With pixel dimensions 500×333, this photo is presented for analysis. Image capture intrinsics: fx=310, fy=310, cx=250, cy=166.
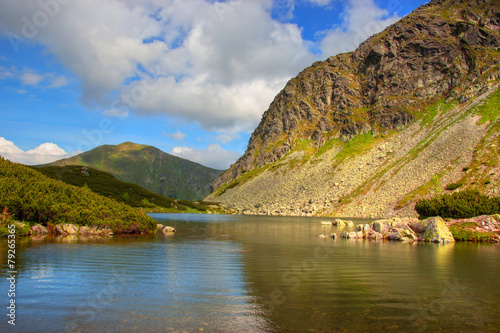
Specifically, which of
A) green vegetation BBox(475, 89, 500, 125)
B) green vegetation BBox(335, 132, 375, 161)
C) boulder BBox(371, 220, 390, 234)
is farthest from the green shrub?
green vegetation BBox(335, 132, 375, 161)

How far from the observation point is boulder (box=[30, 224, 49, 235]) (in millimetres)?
37312

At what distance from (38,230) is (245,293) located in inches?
1335

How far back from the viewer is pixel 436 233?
42750 mm

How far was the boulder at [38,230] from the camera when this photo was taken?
3731 centimetres

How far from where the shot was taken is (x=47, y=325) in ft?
35.0

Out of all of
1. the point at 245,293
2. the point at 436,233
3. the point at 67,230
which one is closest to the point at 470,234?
the point at 436,233

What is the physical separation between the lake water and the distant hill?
136m

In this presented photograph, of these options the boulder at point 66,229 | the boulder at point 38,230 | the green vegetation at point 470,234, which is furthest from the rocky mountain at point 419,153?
the boulder at point 38,230

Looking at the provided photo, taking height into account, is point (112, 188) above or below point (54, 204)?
above

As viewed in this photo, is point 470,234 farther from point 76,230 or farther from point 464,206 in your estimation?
point 76,230

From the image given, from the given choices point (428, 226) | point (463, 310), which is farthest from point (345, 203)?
point (463, 310)

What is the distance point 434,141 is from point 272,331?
152 m

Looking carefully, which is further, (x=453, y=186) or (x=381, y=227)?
(x=453, y=186)

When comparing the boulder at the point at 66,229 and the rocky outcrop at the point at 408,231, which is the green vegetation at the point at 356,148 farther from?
the boulder at the point at 66,229
